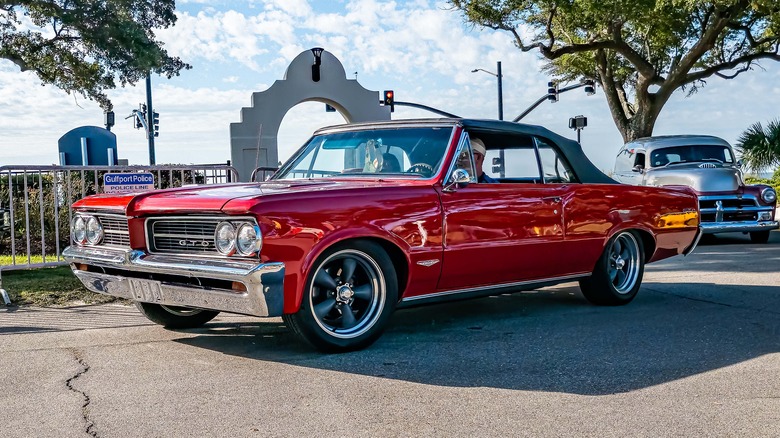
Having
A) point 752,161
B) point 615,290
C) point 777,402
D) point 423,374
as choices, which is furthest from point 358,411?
point 752,161

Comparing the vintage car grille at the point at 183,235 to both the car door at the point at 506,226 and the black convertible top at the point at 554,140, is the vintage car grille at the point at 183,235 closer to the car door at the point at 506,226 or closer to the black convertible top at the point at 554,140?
the car door at the point at 506,226

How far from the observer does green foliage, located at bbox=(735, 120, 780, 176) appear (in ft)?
79.9

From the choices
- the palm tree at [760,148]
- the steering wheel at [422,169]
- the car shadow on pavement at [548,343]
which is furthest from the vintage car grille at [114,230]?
the palm tree at [760,148]

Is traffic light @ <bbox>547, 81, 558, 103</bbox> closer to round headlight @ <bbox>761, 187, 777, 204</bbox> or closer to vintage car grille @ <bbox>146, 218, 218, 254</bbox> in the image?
round headlight @ <bbox>761, 187, 777, 204</bbox>

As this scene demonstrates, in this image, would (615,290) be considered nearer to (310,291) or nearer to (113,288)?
(310,291)

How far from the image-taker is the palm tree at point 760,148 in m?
24.3

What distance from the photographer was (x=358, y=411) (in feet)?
14.5

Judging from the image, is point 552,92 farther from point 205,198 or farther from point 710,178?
point 205,198

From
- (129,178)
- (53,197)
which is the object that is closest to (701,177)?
(129,178)

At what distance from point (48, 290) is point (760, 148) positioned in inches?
828

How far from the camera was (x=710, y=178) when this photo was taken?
14.3 metres

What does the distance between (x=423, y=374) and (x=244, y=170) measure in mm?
16299

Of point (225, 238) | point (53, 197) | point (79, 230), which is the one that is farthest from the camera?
point (53, 197)

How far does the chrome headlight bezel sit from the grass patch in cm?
234
